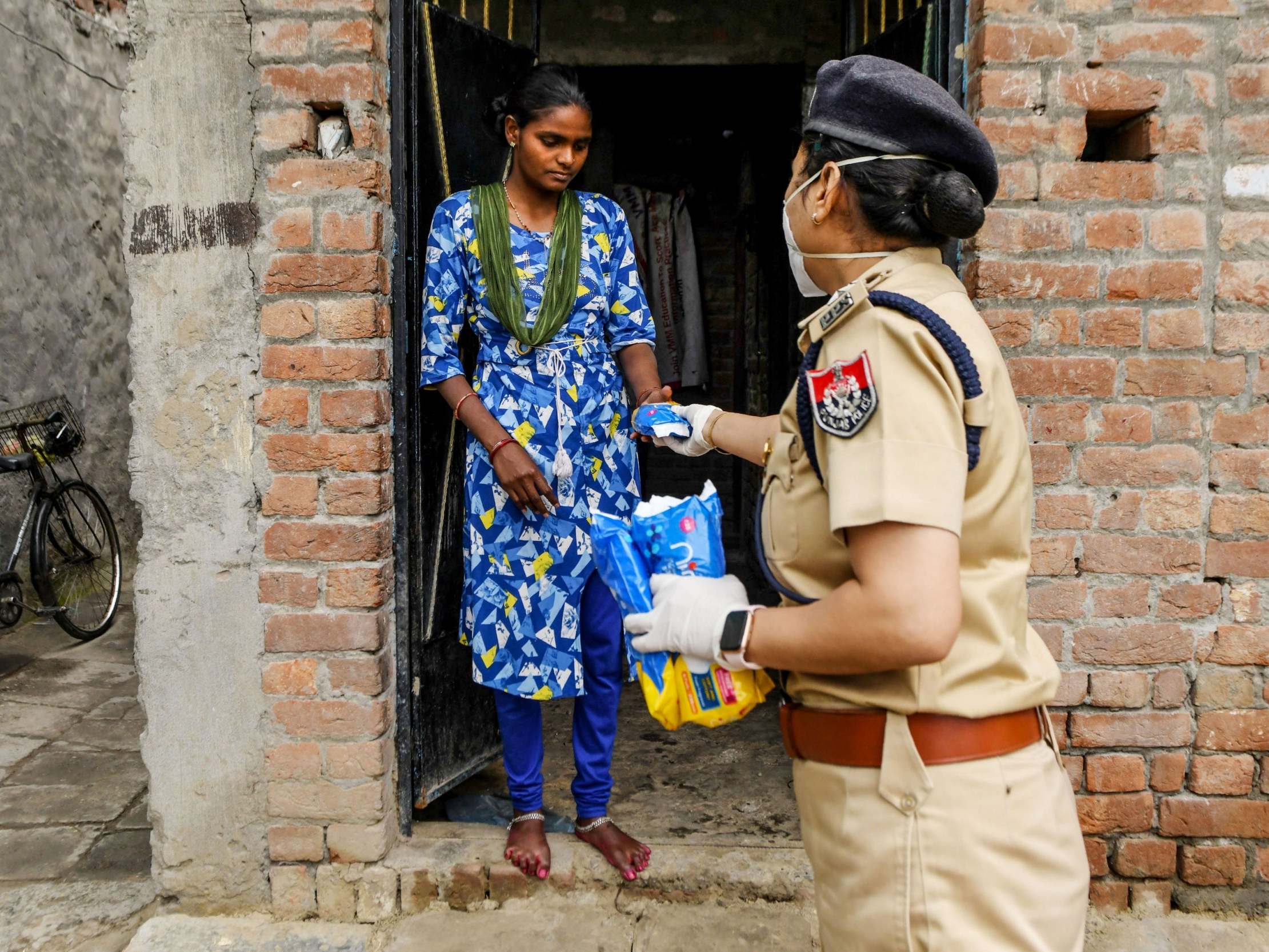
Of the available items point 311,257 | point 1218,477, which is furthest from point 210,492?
point 1218,477

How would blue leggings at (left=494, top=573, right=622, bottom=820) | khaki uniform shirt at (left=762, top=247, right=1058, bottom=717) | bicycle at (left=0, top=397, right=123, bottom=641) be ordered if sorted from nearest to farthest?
khaki uniform shirt at (left=762, top=247, right=1058, bottom=717) → blue leggings at (left=494, top=573, right=622, bottom=820) → bicycle at (left=0, top=397, right=123, bottom=641)

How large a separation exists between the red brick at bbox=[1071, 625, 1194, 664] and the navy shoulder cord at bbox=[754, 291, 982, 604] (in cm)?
137

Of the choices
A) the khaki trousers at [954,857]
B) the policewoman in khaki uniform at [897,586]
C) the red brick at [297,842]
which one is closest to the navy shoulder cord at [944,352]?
the policewoman in khaki uniform at [897,586]

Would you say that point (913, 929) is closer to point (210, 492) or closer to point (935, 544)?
point (935, 544)

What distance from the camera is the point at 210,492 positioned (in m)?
2.42

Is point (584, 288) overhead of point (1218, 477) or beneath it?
overhead

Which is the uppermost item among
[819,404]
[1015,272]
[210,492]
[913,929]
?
[1015,272]

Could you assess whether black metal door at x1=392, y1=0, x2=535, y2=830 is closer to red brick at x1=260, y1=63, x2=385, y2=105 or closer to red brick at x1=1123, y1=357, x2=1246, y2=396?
red brick at x1=260, y1=63, x2=385, y2=105

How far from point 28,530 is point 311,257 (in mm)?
4178

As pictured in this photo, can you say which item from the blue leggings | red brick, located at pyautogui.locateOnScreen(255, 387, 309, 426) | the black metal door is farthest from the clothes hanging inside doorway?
red brick, located at pyautogui.locateOnScreen(255, 387, 309, 426)

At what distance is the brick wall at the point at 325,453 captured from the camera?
91.5 inches

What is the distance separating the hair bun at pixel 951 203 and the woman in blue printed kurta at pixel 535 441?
126 cm

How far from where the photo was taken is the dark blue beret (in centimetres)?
123

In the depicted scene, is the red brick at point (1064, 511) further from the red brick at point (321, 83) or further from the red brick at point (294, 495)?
the red brick at point (321, 83)
